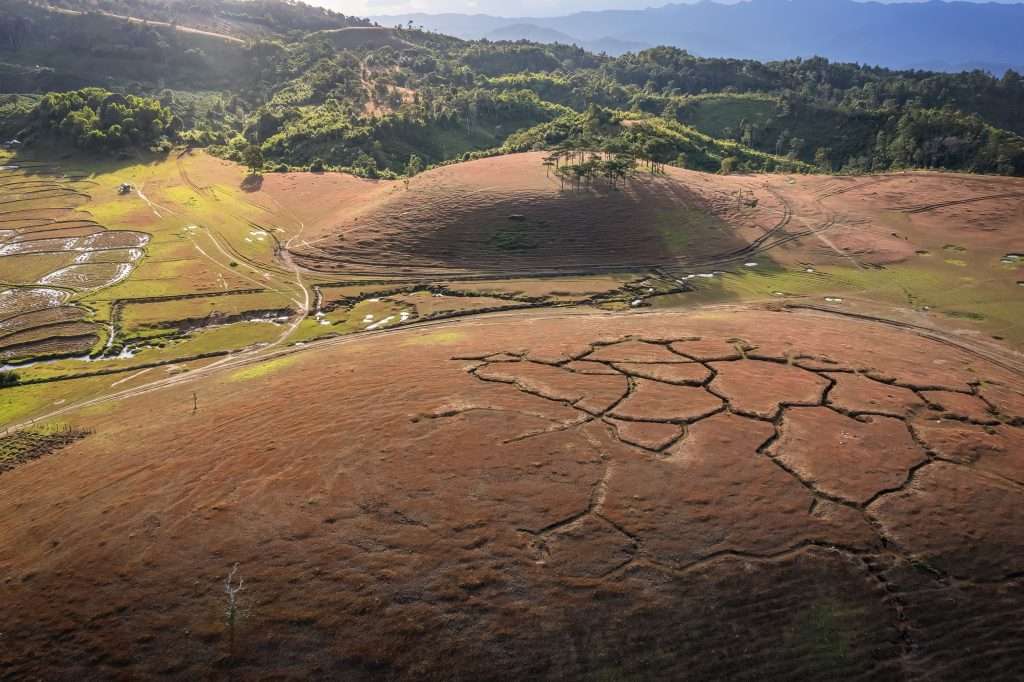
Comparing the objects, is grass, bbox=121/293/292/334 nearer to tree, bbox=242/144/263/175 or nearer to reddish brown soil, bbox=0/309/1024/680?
reddish brown soil, bbox=0/309/1024/680

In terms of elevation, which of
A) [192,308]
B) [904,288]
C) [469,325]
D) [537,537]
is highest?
[904,288]

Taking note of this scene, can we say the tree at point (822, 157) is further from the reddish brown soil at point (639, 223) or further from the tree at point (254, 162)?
the tree at point (254, 162)

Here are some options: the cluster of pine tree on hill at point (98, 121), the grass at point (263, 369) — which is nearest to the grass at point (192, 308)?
the grass at point (263, 369)

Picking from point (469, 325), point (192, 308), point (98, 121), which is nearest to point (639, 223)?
point (469, 325)

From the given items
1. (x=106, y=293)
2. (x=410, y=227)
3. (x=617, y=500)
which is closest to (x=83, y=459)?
(x=617, y=500)

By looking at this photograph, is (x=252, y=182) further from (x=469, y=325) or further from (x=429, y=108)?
(x=429, y=108)

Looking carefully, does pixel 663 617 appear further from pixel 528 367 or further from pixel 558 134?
pixel 558 134
